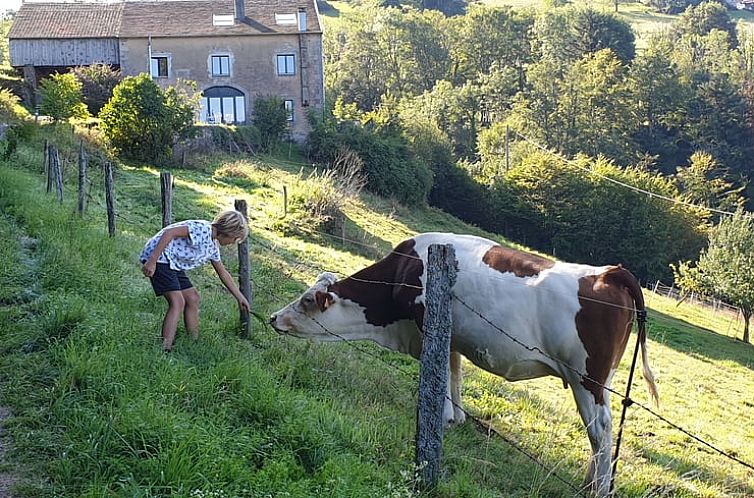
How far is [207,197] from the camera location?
22.1m

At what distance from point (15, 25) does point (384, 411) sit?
148 feet

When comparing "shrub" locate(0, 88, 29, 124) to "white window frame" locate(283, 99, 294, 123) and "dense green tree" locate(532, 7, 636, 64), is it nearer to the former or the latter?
"white window frame" locate(283, 99, 294, 123)

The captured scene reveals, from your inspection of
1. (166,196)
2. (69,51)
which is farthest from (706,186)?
(166,196)

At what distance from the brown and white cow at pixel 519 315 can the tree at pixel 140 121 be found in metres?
24.0

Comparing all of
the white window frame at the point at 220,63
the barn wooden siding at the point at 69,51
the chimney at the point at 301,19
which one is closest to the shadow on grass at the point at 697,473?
the chimney at the point at 301,19

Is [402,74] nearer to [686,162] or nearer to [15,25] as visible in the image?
[686,162]

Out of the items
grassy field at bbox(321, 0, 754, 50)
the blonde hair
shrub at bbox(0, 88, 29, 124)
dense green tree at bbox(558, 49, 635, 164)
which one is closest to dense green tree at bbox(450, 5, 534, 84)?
dense green tree at bbox(558, 49, 635, 164)

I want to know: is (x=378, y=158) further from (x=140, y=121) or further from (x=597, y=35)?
(x=597, y=35)

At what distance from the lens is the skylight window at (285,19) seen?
45.3m

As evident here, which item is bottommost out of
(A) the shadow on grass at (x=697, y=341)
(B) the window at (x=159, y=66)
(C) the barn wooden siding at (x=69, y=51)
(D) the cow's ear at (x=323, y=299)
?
(A) the shadow on grass at (x=697, y=341)

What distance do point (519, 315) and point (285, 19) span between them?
137 ft

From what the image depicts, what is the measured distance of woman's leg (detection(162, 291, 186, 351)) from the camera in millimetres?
6223

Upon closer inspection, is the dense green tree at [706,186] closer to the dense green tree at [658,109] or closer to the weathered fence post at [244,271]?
the dense green tree at [658,109]

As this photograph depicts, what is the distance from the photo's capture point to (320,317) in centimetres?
781
